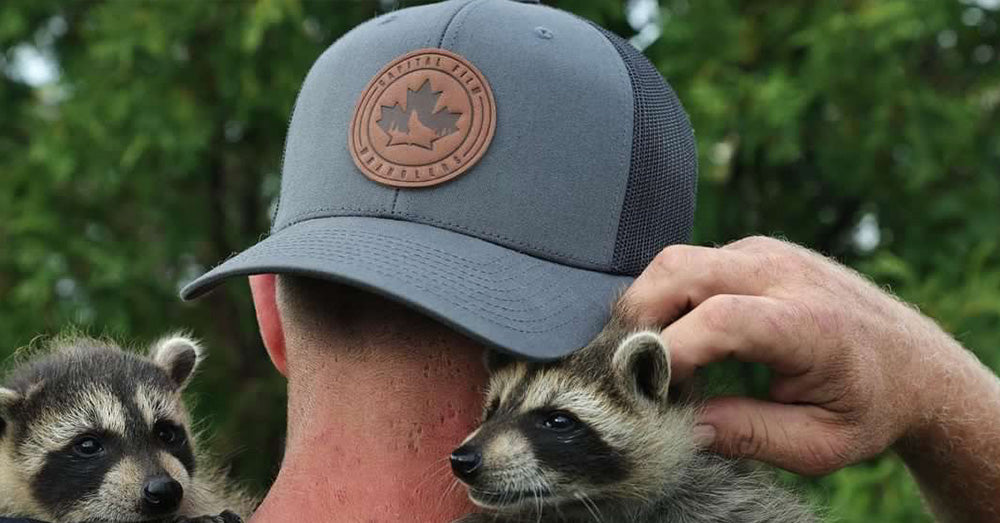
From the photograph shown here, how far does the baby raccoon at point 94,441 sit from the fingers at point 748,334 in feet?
5.56

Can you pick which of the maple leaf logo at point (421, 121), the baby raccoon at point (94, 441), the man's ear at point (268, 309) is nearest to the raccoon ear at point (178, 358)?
the baby raccoon at point (94, 441)

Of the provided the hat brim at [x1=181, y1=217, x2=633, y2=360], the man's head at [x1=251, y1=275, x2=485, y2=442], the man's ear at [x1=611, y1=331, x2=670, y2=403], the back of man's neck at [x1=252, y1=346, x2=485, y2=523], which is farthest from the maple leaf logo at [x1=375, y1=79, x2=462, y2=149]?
the man's ear at [x1=611, y1=331, x2=670, y2=403]

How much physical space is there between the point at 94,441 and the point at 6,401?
0.36 meters

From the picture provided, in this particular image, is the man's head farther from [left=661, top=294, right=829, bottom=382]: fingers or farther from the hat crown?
[left=661, top=294, right=829, bottom=382]: fingers

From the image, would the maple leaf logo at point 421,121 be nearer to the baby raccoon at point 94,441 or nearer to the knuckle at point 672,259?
the knuckle at point 672,259

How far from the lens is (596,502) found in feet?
8.87

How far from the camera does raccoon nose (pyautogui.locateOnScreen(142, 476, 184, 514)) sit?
3.47 meters

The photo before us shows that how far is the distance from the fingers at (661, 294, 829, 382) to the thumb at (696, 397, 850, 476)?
12 cm

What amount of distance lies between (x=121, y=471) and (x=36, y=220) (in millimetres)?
3779

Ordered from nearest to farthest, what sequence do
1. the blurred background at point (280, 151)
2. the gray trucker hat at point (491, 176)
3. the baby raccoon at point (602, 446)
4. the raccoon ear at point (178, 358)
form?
1. the gray trucker hat at point (491, 176)
2. the baby raccoon at point (602, 446)
3. the raccoon ear at point (178, 358)
4. the blurred background at point (280, 151)


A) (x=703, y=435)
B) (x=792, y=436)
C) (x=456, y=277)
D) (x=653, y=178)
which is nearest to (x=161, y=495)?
(x=456, y=277)

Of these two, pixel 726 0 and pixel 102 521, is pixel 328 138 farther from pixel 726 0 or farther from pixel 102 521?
pixel 726 0

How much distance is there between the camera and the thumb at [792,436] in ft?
8.30

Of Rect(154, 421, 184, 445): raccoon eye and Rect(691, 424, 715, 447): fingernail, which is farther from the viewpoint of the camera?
Rect(154, 421, 184, 445): raccoon eye
